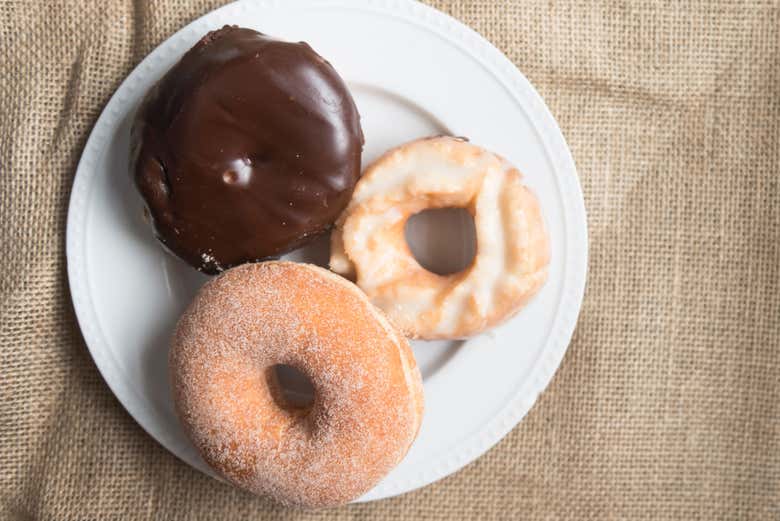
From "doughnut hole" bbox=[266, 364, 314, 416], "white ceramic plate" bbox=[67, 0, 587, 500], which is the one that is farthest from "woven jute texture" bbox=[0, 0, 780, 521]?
"doughnut hole" bbox=[266, 364, 314, 416]

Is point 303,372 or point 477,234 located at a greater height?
point 477,234

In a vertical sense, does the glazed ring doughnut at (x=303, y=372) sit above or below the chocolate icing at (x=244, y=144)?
below

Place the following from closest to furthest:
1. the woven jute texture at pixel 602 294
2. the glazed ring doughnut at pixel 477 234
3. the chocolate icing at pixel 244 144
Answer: the chocolate icing at pixel 244 144
the glazed ring doughnut at pixel 477 234
the woven jute texture at pixel 602 294

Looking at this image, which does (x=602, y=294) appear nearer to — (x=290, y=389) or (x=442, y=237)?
(x=442, y=237)

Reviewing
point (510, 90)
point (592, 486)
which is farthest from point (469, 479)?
point (510, 90)

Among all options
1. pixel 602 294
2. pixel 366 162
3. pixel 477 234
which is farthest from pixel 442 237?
pixel 602 294

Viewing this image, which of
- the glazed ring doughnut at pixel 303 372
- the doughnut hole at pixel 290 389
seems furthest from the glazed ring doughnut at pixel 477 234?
the doughnut hole at pixel 290 389

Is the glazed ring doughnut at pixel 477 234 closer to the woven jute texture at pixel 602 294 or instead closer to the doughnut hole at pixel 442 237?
the doughnut hole at pixel 442 237
